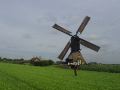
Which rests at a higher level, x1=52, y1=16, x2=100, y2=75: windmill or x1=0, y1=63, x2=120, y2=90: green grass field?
x1=52, y1=16, x2=100, y2=75: windmill

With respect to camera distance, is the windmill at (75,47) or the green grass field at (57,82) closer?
the green grass field at (57,82)

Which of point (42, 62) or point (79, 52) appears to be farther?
point (42, 62)

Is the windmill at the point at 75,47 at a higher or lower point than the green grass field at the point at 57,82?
higher

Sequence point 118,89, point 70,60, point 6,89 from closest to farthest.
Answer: point 6,89 < point 118,89 < point 70,60

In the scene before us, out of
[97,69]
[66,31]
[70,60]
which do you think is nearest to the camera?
[70,60]

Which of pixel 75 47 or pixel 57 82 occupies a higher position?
pixel 75 47

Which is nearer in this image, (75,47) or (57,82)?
(57,82)

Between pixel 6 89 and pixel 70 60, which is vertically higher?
pixel 70 60

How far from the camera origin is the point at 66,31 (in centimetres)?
5550

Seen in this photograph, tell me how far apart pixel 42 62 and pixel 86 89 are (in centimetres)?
8485

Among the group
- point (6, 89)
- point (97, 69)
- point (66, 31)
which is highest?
point (66, 31)

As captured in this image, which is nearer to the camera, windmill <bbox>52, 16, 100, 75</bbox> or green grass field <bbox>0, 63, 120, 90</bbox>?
green grass field <bbox>0, 63, 120, 90</bbox>

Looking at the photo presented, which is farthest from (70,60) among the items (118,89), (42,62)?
(42,62)

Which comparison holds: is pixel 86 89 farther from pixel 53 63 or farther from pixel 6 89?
pixel 53 63
